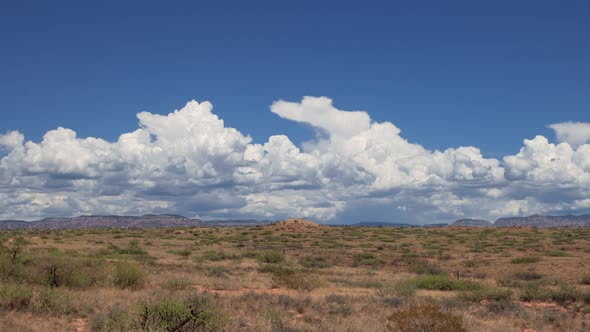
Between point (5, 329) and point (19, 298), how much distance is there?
3.13 m

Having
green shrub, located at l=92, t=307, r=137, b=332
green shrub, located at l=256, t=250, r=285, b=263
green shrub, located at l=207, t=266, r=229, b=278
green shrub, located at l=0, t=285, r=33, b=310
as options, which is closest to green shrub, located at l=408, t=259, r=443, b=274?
green shrub, located at l=256, t=250, r=285, b=263

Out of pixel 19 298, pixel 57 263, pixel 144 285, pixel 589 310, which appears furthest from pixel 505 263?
pixel 19 298

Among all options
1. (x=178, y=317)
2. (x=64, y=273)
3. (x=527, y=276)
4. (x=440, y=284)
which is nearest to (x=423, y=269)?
(x=527, y=276)

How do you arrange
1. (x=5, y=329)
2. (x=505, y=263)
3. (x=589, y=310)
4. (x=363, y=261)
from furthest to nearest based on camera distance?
(x=363, y=261)
(x=505, y=263)
(x=589, y=310)
(x=5, y=329)

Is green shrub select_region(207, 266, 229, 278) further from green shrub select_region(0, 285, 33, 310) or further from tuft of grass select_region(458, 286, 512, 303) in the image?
green shrub select_region(0, 285, 33, 310)

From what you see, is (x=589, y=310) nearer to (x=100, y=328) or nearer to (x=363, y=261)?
(x=100, y=328)

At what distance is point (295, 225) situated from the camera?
94.4 metres

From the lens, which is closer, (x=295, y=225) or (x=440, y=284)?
(x=440, y=284)

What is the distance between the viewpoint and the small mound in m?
90.0

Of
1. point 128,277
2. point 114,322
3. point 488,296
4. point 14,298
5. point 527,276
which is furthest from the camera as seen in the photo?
point 527,276

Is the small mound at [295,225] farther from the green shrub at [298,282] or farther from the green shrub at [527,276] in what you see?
the green shrub at [298,282]

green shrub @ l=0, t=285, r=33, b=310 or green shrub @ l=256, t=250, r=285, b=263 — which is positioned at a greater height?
green shrub @ l=0, t=285, r=33, b=310

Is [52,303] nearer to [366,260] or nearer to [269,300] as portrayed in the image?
[269,300]

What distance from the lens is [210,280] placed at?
23.8m
